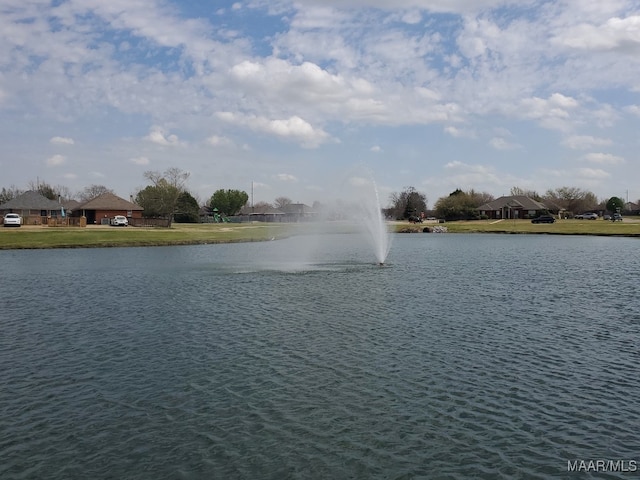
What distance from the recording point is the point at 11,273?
45.2 meters

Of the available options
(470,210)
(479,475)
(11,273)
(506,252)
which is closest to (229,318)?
(479,475)

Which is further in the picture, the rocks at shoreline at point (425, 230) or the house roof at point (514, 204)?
the house roof at point (514, 204)

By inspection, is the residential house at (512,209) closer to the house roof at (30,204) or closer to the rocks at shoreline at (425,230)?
the rocks at shoreline at (425,230)

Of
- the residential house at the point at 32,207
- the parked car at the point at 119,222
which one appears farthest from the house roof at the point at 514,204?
the residential house at the point at 32,207

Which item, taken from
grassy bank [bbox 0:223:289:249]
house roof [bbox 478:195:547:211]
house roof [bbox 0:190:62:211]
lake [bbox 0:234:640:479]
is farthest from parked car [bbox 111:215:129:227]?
house roof [bbox 478:195:547:211]

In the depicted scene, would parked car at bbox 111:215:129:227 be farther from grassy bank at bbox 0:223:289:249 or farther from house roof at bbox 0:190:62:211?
grassy bank at bbox 0:223:289:249

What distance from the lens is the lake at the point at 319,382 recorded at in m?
12.1

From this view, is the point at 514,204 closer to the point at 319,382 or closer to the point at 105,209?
the point at 105,209

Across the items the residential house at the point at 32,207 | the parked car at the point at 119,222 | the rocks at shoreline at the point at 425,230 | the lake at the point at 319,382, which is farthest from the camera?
the rocks at shoreline at the point at 425,230

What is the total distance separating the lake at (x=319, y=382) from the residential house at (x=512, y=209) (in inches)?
5584

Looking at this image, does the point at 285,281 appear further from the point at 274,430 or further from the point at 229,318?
the point at 274,430

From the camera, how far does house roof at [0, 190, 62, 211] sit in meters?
126

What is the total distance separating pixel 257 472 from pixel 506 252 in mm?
62071

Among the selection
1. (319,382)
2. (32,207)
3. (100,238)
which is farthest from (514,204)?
(319,382)
